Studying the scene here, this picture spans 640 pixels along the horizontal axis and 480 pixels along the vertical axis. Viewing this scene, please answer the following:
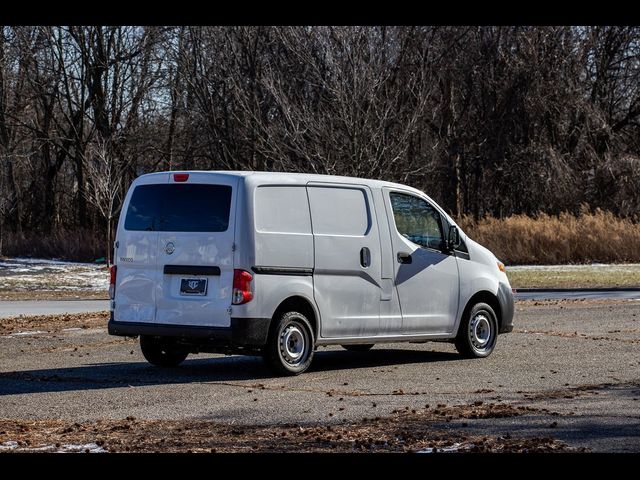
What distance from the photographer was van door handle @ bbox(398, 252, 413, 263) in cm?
1394

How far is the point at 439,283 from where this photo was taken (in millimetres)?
14336

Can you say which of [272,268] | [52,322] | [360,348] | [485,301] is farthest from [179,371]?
[52,322]

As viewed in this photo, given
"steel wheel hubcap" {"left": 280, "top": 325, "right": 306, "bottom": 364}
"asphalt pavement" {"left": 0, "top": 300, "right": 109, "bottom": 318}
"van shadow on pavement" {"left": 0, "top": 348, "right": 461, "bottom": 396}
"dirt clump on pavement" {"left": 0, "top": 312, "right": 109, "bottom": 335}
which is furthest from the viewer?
"asphalt pavement" {"left": 0, "top": 300, "right": 109, "bottom": 318}

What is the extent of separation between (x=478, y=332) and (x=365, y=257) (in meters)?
2.13

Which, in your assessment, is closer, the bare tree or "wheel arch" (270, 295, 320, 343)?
"wheel arch" (270, 295, 320, 343)

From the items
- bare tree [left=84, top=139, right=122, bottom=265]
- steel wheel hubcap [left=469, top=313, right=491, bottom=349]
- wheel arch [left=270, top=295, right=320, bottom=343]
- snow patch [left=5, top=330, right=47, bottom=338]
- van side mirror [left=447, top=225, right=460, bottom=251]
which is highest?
bare tree [left=84, top=139, right=122, bottom=265]

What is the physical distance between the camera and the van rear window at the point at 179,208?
12.5 metres

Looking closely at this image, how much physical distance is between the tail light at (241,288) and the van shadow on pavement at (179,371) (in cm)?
95

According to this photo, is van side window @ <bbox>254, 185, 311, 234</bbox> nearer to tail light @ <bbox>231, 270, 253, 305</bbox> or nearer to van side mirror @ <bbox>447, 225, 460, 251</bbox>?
tail light @ <bbox>231, 270, 253, 305</bbox>

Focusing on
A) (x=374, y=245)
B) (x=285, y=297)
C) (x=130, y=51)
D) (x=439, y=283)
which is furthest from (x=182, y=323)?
(x=130, y=51)

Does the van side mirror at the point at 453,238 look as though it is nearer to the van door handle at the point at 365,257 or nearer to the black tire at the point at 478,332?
the black tire at the point at 478,332

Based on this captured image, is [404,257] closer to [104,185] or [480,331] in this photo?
[480,331]

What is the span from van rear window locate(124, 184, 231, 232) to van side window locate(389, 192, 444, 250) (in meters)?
2.40

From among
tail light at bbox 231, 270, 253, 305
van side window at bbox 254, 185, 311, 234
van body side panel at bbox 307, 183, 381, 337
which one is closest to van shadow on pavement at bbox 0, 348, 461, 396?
van body side panel at bbox 307, 183, 381, 337
